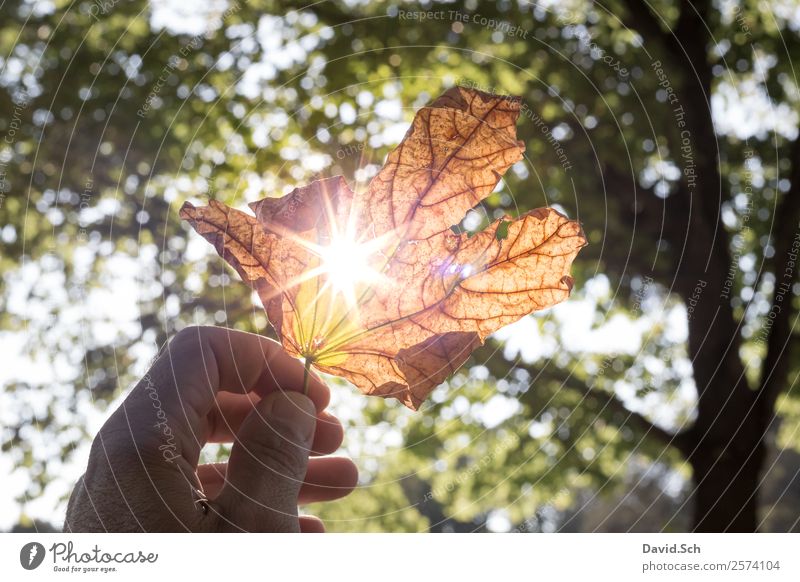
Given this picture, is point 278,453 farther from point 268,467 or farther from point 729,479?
point 729,479

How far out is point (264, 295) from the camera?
141cm

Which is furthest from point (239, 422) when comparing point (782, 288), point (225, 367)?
point (782, 288)

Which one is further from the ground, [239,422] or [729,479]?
[729,479]

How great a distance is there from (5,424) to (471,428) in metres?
3.92

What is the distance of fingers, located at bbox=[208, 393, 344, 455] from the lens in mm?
1995

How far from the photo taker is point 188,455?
155cm

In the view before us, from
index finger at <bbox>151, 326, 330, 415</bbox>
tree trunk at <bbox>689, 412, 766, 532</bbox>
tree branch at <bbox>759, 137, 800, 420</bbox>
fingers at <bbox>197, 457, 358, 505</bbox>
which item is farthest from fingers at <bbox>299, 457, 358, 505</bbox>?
tree branch at <bbox>759, 137, 800, 420</bbox>

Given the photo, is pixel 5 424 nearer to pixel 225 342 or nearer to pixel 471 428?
pixel 471 428

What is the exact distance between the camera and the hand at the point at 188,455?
1.42m
